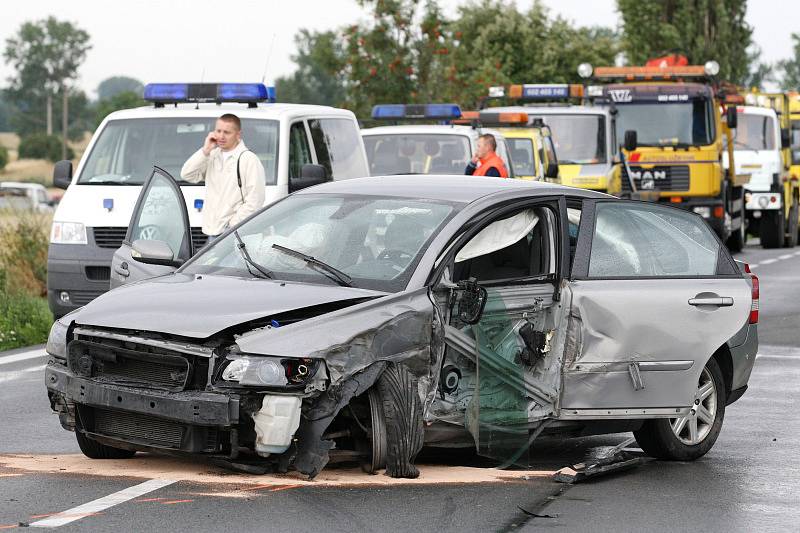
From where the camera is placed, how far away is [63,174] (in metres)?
14.3

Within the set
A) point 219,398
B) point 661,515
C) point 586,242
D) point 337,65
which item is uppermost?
point 337,65

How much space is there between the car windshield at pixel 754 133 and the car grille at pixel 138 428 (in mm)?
25820

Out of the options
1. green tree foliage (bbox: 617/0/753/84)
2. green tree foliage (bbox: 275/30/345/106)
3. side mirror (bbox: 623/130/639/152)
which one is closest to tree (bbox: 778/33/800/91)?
green tree foliage (bbox: 275/30/345/106)

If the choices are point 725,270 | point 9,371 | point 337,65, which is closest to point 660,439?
point 725,270

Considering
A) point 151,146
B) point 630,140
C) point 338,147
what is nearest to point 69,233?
point 151,146

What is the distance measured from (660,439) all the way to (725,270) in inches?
41.6

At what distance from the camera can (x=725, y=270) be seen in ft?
28.7

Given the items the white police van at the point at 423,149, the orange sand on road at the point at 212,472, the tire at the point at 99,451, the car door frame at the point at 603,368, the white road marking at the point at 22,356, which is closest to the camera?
the orange sand on road at the point at 212,472

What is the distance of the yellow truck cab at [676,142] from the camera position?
1024 inches

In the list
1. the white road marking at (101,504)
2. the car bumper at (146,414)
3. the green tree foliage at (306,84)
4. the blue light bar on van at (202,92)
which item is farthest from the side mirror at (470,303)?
the green tree foliage at (306,84)

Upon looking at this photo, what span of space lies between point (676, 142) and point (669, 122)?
35 cm

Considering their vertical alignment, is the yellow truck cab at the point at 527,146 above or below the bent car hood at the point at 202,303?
above

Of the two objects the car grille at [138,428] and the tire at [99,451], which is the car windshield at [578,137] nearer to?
the tire at [99,451]

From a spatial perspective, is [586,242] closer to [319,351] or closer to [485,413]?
[485,413]
